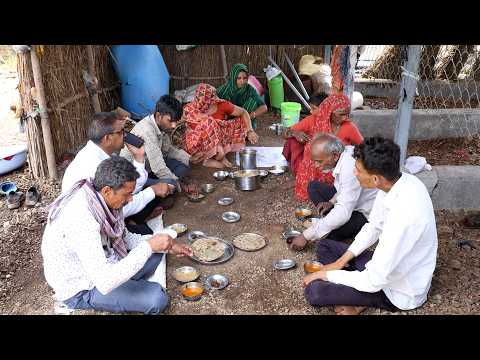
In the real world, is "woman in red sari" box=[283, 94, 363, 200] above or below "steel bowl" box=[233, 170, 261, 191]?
above

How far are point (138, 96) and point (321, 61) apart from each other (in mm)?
3558

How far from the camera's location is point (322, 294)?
2707 mm

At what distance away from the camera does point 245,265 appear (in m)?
3.37

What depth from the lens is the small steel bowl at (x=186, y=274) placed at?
3.13 m

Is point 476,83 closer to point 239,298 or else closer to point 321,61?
point 321,61

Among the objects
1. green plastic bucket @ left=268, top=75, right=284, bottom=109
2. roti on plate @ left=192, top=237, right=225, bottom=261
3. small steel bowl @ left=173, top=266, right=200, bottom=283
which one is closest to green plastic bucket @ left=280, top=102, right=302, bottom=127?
green plastic bucket @ left=268, top=75, right=284, bottom=109

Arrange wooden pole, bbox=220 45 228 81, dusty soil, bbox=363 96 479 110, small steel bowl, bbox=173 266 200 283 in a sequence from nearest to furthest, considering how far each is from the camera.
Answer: small steel bowl, bbox=173 266 200 283 → dusty soil, bbox=363 96 479 110 → wooden pole, bbox=220 45 228 81

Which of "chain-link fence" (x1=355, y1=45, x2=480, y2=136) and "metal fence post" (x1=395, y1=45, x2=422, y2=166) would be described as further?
"chain-link fence" (x1=355, y1=45, x2=480, y2=136)

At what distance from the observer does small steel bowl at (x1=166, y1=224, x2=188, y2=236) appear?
3815mm

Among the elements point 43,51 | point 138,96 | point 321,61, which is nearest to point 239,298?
point 43,51

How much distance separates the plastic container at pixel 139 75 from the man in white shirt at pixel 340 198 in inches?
170

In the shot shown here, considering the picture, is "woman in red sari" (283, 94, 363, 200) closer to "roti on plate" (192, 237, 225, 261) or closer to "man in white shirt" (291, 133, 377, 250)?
"man in white shirt" (291, 133, 377, 250)

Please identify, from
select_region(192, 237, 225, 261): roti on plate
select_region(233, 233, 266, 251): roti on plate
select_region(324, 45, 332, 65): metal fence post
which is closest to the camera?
select_region(192, 237, 225, 261): roti on plate

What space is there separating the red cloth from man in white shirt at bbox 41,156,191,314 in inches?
102
